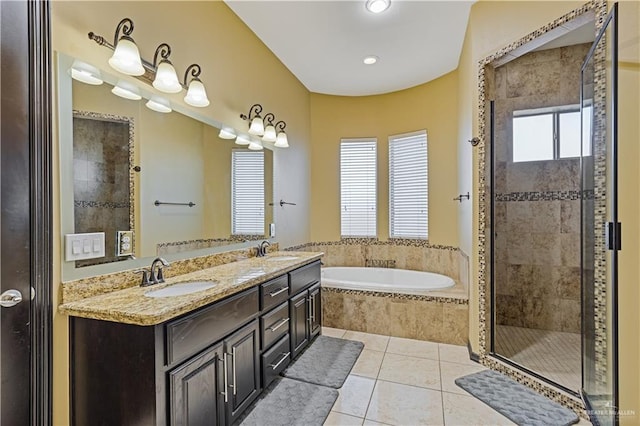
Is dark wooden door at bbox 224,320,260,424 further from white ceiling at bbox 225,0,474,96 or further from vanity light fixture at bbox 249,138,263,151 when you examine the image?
white ceiling at bbox 225,0,474,96

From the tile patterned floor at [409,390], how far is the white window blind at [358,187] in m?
1.63

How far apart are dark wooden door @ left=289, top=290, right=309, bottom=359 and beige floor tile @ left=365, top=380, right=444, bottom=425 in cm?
66

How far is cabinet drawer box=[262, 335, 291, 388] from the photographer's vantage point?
6.46ft

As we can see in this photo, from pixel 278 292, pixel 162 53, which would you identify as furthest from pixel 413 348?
pixel 162 53

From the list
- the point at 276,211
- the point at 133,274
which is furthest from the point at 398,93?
the point at 133,274

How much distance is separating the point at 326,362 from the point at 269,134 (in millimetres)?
2061

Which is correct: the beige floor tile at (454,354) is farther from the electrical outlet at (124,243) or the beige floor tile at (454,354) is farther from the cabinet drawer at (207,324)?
the electrical outlet at (124,243)

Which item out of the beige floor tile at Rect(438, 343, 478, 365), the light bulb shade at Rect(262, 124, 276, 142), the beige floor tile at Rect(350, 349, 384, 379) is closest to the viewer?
the beige floor tile at Rect(350, 349, 384, 379)

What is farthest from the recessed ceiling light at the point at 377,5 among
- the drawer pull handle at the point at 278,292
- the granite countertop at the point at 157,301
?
the drawer pull handle at the point at 278,292

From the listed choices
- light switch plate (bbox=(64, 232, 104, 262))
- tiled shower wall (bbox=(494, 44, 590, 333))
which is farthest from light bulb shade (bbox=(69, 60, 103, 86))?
tiled shower wall (bbox=(494, 44, 590, 333))

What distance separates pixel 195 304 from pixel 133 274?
53cm

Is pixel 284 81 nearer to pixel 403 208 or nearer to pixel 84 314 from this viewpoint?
pixel 403 208

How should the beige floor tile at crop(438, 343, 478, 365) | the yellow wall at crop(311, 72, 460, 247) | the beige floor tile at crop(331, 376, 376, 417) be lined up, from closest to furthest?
the beige floor tile at crop(331, 376, 376, 417) < the beige floor tile at crop(438, 343, 478, 365) < the yellow wall at crop(311, 72, 460, 247)

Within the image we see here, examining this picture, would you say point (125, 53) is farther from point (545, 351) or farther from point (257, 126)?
point (545, 351)
